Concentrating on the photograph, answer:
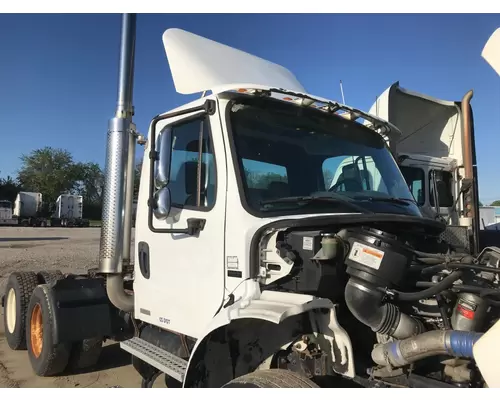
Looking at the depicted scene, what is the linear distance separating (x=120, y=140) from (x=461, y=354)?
11.3 feet

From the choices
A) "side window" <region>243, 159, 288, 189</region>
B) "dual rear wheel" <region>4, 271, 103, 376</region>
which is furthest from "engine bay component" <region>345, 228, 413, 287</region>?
"dual rear wheel" <region>4, 271, 103, 376</region>

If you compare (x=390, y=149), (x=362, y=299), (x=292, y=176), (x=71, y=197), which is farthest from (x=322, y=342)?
(x=71, y=197)

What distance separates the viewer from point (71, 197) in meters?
44.2

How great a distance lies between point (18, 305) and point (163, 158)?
3342 mm

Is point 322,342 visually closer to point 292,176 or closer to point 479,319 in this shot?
point 479,319

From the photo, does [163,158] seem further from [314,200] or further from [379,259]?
[379,259]

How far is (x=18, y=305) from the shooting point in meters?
5.66

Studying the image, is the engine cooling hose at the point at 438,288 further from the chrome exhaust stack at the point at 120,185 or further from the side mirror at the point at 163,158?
the chrome exhaust stack at the point at 120,185

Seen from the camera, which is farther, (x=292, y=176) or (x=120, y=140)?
(x=120, y=140)

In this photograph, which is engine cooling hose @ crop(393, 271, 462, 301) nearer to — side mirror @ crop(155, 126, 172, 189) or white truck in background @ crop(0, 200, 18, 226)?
side mirror @ crop(155, 126, 172, 189)

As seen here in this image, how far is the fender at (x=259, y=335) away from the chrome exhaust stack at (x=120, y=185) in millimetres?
1594

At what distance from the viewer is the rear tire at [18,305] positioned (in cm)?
562

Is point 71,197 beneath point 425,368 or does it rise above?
above

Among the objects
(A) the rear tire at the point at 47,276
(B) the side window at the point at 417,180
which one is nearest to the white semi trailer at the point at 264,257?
(A) the rear tire at the point at 47,276
